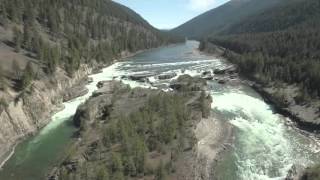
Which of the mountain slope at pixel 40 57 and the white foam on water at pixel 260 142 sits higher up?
the mountain slope at pixel 40 57

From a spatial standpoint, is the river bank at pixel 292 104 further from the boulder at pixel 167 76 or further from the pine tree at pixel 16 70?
the pine tree at pixel 16 70

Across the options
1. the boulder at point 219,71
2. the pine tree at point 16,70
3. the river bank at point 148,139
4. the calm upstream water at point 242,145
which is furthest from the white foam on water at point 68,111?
the boulder at point 219,71

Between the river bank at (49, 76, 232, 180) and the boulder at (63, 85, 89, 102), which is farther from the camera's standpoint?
the boulder at (63, 85, 89, 102)

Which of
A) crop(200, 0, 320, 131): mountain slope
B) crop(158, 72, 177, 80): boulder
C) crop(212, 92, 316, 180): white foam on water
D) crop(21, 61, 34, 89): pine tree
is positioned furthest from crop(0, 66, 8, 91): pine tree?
crop(200, 0, 320, 131): mountain slope

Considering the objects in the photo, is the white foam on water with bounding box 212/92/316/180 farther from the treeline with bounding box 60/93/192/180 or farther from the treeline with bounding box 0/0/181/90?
the treeline with bounding box 0/0/181/90

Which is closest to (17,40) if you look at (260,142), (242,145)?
(242,145)

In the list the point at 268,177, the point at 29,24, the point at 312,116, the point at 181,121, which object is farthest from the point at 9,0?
the point at 268,177
